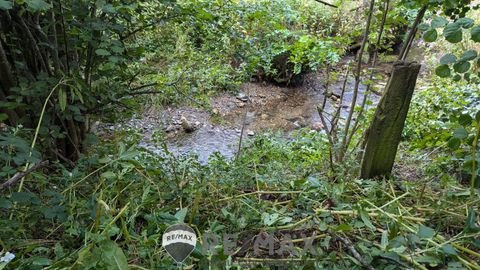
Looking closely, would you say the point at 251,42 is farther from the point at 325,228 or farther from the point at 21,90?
the point at 325,228

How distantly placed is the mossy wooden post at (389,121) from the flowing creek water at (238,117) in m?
2.23

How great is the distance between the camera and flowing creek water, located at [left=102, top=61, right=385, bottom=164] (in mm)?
3828

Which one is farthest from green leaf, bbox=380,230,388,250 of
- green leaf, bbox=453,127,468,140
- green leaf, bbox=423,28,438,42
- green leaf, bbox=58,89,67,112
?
green leaf, bbox=58,89,67,112

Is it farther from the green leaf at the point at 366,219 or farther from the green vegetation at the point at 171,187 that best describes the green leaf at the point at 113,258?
the green leaf at the point at 366,219

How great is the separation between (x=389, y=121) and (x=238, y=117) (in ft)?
11.1

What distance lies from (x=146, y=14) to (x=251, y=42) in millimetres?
669

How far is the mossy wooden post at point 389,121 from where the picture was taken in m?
1.20

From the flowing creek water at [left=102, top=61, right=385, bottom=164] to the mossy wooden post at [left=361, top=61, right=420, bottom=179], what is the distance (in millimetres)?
2232

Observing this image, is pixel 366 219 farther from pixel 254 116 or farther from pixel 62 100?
pixel 254 116

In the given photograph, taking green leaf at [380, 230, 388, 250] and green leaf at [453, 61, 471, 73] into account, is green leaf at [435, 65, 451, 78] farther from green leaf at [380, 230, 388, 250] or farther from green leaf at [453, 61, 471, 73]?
green leaf at [380, 230, 388, 250]

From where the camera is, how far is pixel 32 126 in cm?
137

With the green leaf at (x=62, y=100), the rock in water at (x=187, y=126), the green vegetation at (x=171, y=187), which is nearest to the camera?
the green vegetation at (x=171, y=187)

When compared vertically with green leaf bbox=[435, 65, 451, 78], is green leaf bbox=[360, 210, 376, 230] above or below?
below

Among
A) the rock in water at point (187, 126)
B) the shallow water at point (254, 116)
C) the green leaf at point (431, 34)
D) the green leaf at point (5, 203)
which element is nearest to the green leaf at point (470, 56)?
the green leaf at point (431, 34)
